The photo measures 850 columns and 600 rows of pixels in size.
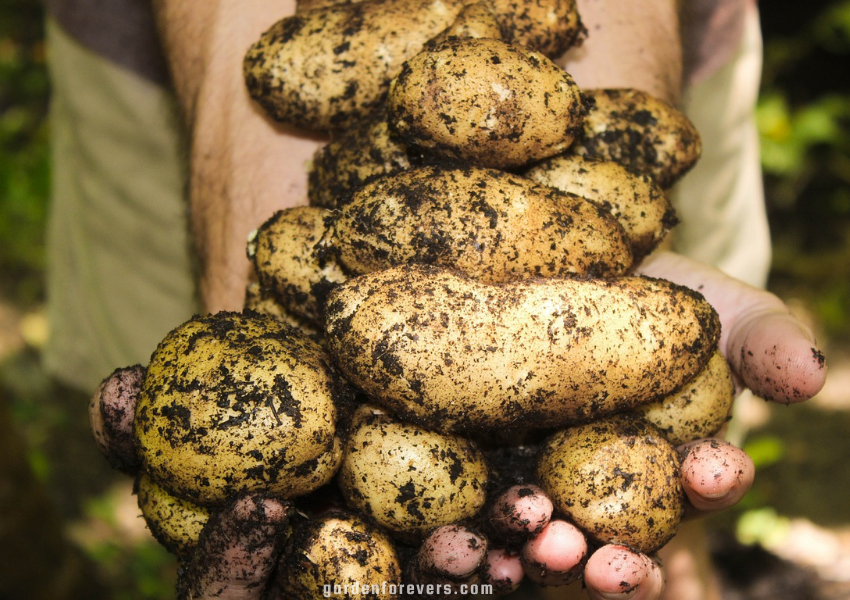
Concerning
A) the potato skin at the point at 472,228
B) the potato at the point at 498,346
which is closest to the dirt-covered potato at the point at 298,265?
the potato skin at the point at 472,228

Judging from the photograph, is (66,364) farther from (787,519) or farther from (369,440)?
(787,519)

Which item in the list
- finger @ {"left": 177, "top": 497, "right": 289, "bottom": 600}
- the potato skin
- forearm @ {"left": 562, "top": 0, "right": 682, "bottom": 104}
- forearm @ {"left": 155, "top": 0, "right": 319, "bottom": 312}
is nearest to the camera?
finger @ {"left": 177, "top": 497, "right": 289, "bottom": 600}

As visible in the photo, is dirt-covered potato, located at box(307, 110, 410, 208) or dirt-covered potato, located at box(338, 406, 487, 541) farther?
dirt-covered potato, located at box(307, 110, 410, 208)

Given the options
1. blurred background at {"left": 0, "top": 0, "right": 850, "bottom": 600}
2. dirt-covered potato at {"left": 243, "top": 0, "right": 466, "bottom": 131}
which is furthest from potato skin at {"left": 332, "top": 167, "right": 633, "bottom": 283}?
blurred background at {"left": 0, "top": 0, "right": 850, "bottom": 600}

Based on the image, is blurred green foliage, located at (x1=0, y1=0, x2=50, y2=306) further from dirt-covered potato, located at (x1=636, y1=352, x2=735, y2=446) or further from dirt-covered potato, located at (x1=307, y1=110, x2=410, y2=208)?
dirt-covered potato, located at (x1=636, y1=352, x2=735, y2=446)

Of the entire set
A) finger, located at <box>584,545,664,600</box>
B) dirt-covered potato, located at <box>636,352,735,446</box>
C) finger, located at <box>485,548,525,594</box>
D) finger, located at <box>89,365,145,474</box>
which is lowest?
finger, located at <box>485,548,525,594</box>

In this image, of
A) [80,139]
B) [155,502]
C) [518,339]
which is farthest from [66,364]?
[518,339]
